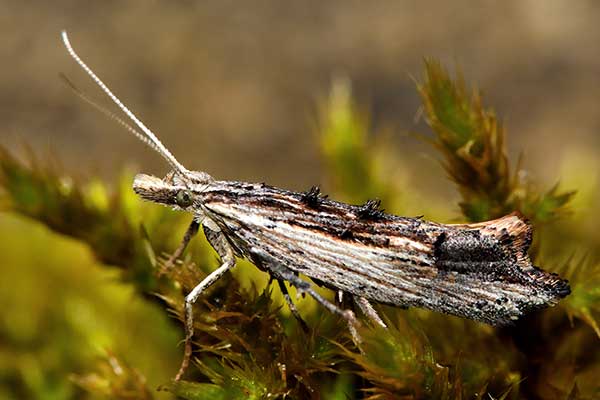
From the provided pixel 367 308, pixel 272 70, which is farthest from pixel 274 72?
pixel 367 308

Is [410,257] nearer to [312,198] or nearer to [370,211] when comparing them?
[370,211]

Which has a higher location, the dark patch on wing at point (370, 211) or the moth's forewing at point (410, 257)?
the dark patch on wing at point (370, 211)

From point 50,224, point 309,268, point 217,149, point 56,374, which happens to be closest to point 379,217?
point 309,268

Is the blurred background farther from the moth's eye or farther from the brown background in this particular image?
the moth's eye

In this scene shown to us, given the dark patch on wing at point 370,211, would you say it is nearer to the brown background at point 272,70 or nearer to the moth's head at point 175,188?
the moth's head at point 175,188

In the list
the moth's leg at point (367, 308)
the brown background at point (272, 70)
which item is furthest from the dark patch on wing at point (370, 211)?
the brown background at point (272, 70)

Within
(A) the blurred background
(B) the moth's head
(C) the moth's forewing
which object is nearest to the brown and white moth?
(C) the moth's forewing

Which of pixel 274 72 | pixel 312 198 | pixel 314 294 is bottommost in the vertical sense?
pixel 314 294
